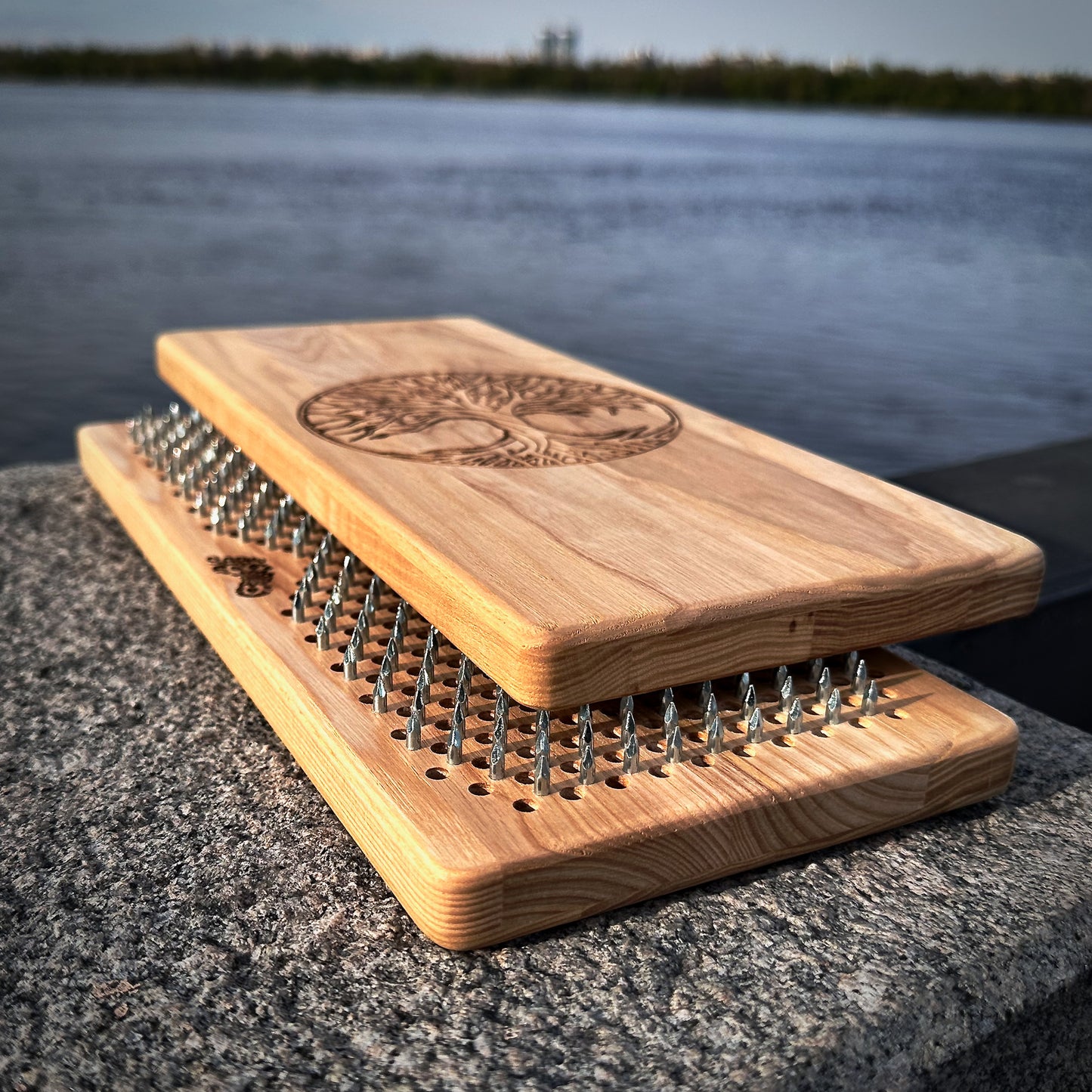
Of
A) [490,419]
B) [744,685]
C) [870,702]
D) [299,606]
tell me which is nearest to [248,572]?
[299,606]

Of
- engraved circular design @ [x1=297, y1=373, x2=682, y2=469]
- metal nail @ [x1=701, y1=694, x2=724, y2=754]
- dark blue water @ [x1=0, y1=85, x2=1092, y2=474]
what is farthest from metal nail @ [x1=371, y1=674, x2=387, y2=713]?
dark blue water @ [x1=0, y1=85, x2=1092, y2=474]

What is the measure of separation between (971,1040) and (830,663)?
857mm

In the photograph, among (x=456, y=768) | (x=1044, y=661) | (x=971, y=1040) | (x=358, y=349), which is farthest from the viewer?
(x=358, y=349)

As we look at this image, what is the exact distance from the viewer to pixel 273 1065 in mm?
1705

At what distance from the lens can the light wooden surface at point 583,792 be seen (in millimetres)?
1885

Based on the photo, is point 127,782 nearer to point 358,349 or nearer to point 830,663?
point 830,663

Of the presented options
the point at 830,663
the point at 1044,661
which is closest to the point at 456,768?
the point at 830,663

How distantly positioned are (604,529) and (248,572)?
1047mm

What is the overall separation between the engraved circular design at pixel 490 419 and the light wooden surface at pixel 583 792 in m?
0.61

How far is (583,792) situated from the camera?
2031 mm

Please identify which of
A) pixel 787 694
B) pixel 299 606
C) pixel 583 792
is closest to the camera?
pixel 583 792

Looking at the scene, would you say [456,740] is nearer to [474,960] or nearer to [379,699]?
[379,699]

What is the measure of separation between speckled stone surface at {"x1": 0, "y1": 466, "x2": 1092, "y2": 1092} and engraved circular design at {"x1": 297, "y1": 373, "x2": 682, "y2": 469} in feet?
2.94

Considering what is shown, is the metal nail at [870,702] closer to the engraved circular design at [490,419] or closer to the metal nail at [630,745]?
the metal nail at [630,745]
